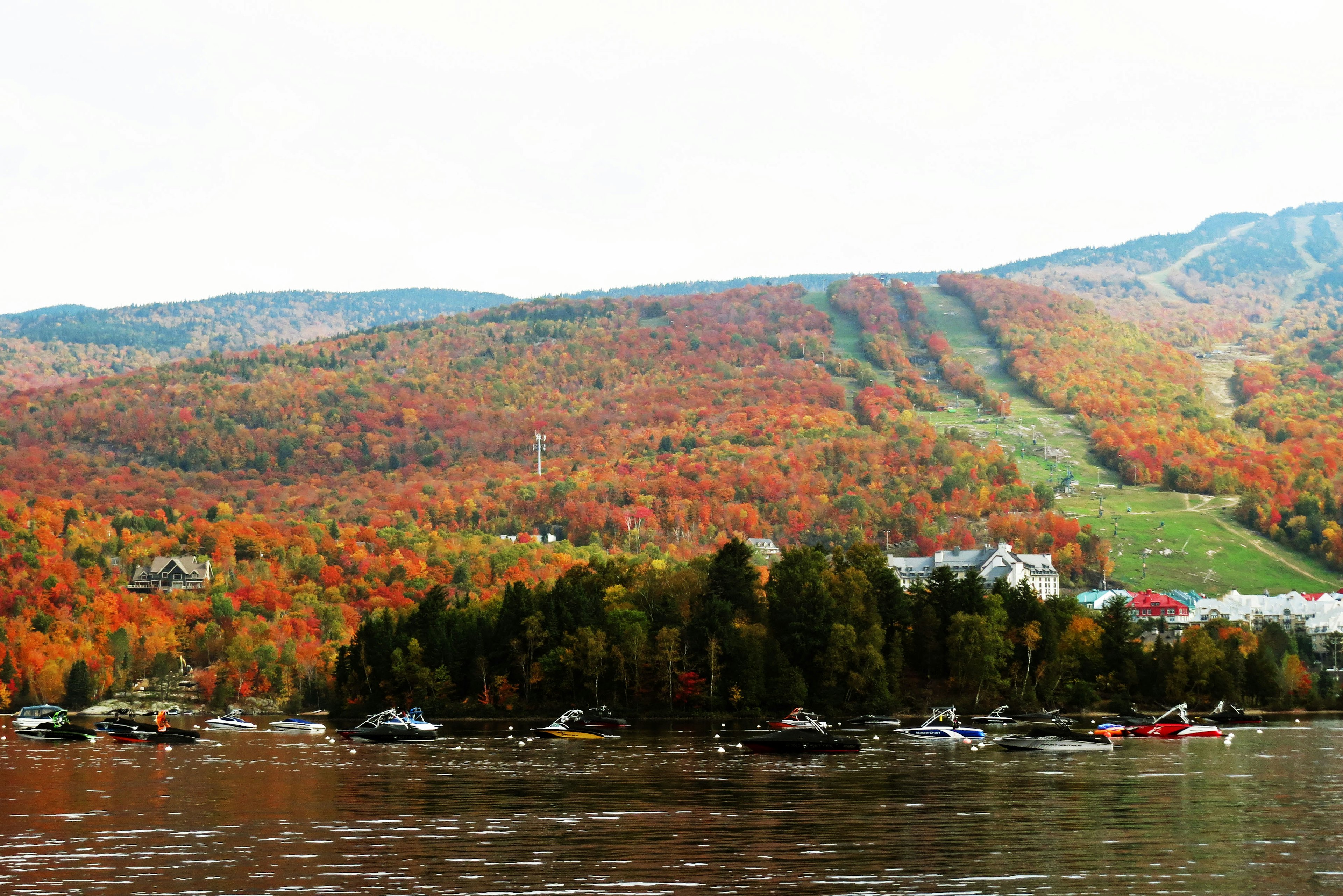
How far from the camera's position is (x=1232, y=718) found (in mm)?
149000

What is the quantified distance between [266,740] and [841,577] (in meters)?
65.4

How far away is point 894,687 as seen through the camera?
154 metres

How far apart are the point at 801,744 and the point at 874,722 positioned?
38.1m

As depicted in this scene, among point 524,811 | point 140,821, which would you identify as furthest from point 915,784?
point 140,821

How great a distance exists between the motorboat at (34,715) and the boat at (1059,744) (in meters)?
98.3

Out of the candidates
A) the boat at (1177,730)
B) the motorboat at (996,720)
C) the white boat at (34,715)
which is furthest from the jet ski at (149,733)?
the boat at (1177,730)

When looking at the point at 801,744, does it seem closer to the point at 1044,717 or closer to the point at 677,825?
the point at 677,825

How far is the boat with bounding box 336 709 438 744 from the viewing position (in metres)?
120

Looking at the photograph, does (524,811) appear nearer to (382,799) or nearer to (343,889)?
(382,799)

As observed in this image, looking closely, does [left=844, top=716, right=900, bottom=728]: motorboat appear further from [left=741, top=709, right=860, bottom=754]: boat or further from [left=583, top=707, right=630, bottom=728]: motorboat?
[left=741, top=709, right=860, bottom=754]: boat

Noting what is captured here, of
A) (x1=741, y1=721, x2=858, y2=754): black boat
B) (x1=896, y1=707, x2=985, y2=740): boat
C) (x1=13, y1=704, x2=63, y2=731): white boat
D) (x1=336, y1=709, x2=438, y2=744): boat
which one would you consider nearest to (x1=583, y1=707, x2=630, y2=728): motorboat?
(x1=336, y1=709, x2=438, y2=744): boat

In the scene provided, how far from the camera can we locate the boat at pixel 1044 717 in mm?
141625

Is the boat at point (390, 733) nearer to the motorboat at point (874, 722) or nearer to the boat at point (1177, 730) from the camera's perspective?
the motorboat at point (874, 722)

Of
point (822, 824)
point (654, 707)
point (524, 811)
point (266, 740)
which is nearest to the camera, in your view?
point (822, 824)
